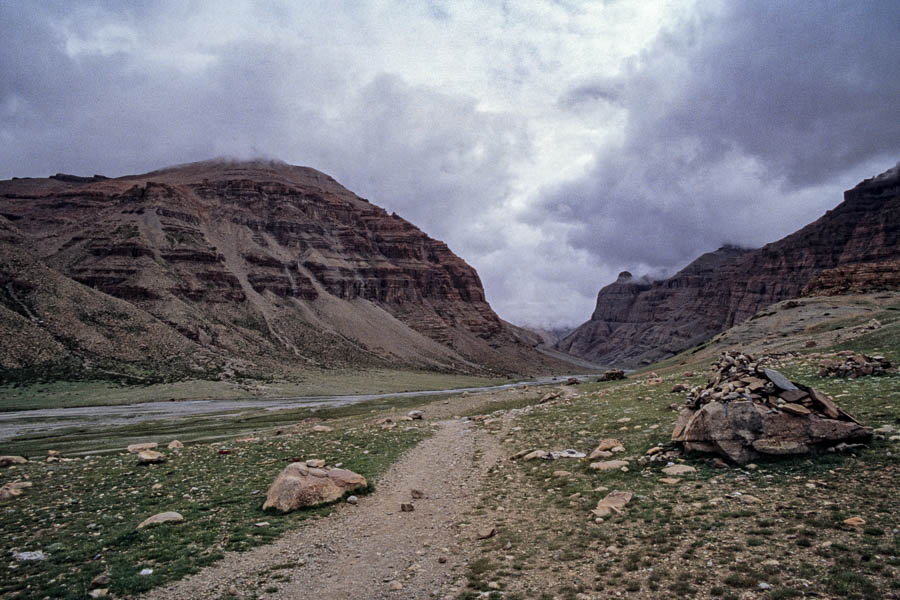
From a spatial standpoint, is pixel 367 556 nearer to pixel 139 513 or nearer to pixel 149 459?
pixel 139 513

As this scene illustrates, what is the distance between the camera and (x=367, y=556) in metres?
11.8

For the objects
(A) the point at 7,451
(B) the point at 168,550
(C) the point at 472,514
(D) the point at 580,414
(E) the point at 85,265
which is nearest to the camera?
(B) the point at 168,550

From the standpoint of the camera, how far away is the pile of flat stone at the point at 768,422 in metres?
13.6

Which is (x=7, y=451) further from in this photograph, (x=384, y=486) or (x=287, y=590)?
(x=287, y=590)

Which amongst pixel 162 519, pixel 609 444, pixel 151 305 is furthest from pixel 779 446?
pixel 151 305

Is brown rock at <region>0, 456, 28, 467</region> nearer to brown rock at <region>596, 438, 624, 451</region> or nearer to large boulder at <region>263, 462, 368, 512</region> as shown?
large boulder at <region>263, 462, 368, 512</region>

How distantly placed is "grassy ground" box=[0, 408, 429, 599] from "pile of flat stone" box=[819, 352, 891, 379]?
950 inches

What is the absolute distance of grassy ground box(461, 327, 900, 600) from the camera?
27.9 ft

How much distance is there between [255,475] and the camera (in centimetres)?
2030

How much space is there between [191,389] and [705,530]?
106 metres

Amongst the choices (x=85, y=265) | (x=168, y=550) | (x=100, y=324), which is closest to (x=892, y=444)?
(x=168, y=550)

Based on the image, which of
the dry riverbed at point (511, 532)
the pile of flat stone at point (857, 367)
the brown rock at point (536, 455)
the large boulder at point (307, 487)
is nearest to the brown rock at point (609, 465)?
the dry riverbed at point (511, 532)

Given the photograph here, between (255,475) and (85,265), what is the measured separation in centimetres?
17145

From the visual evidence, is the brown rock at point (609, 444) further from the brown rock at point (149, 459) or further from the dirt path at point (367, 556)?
the brown rock at point (149, 459)
